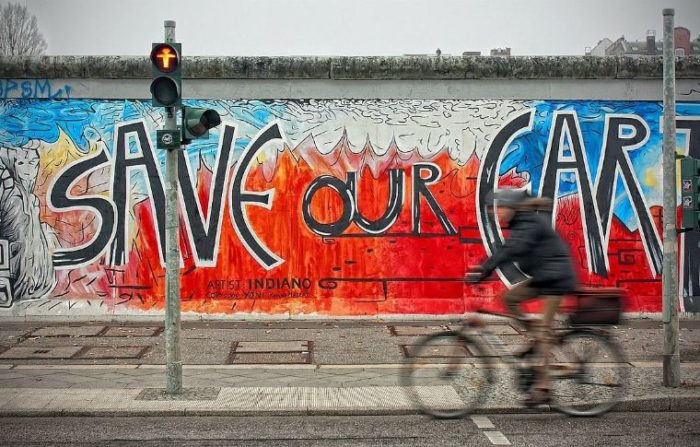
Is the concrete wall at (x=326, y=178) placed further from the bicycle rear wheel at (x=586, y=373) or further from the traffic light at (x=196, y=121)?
the bicycle rear wheel at (x=586, y=373)

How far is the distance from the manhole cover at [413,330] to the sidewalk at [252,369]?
0.05 feet

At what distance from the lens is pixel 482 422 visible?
22.5 feet

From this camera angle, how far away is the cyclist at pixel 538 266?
675 cm

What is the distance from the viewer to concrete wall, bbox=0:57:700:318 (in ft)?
39.9

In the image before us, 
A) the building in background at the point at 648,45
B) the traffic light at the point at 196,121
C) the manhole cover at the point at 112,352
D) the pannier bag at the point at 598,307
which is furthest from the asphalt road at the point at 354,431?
the building in background at the point at 648,45

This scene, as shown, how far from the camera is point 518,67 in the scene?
40.2 feet

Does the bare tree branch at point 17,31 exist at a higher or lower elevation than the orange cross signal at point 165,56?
higher

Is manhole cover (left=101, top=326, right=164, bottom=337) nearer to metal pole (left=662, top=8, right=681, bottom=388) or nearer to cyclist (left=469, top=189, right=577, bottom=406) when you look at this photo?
cyclist (left=469, top=189, right=577, bottom=406)

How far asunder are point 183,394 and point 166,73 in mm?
3252

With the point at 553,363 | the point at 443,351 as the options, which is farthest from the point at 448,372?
the point at 553,363

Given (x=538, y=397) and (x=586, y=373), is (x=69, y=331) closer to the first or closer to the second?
(x=538, y=397)

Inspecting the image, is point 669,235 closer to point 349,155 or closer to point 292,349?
point 292,349

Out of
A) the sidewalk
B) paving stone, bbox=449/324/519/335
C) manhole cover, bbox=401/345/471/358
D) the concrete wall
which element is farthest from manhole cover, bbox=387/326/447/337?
manhole cover, bbox=401/345/471/358

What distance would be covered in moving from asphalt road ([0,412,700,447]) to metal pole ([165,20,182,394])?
2.00 ft
